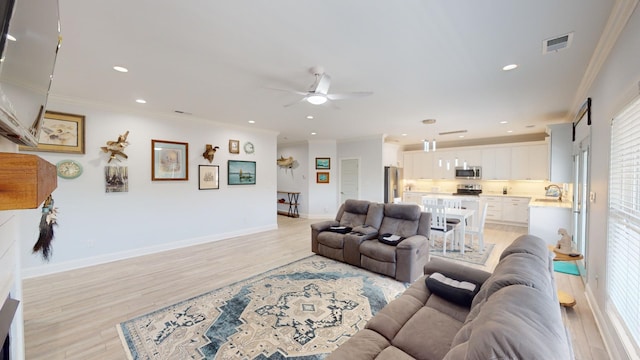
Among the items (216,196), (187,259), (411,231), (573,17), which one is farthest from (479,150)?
(187,259)

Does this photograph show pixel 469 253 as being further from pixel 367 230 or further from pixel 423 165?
pixel 423 165

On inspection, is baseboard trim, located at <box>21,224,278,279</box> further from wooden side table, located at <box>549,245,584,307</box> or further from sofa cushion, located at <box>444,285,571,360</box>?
wooden side table, located at <box>549,245,584,307</box>

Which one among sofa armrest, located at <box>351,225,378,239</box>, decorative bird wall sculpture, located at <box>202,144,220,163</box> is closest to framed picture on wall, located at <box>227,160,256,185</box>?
decorative bird wall sculpture, located at <box>202,144,220,163</box>

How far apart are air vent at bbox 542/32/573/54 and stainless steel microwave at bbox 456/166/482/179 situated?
19.5 feet

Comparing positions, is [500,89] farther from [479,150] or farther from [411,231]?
[479,150]

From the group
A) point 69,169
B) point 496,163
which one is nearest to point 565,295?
point 496,163

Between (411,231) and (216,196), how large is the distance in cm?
400

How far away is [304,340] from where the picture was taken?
2.20m

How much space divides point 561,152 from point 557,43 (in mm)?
3465

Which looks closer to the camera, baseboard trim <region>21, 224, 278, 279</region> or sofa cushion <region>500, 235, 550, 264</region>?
sofa cushion <region>500, 235, 550, 264</region>

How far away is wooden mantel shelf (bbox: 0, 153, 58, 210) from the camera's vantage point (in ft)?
1.97

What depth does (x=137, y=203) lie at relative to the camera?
14.8 feet

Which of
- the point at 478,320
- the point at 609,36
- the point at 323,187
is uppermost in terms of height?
the point at 609,36

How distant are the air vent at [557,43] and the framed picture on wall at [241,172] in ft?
17.6
